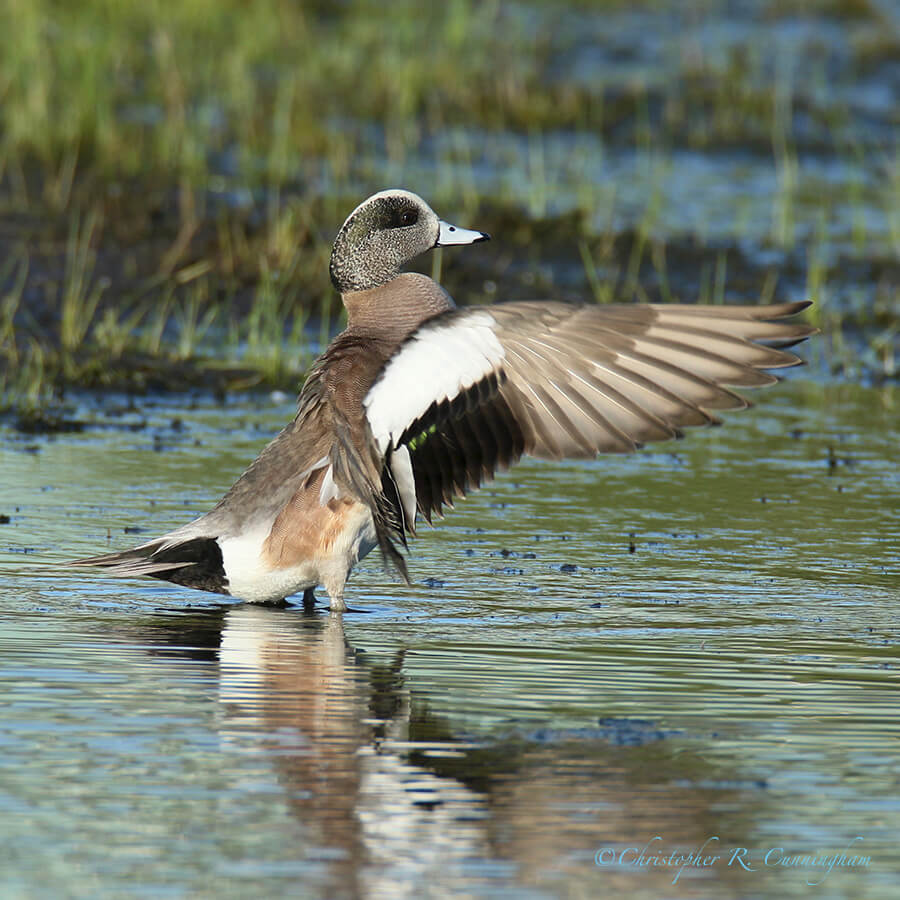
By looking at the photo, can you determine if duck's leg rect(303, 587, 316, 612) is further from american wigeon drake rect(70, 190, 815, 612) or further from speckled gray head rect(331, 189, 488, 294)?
speckled gray head rect(331, 189, 488, 294)

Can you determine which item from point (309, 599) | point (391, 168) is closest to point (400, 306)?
point (309, 599)

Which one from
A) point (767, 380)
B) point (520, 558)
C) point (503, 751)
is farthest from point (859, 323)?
point (503, 751)

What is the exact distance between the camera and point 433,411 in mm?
5520

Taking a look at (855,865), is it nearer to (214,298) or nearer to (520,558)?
(520,558)

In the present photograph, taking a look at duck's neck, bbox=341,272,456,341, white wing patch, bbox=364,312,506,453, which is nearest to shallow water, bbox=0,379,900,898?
white wing patch, bbox=364,312,506,453

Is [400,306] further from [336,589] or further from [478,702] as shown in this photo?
[478,702]

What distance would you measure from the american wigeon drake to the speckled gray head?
0.13m

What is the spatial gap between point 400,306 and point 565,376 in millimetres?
883

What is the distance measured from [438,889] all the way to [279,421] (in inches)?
219

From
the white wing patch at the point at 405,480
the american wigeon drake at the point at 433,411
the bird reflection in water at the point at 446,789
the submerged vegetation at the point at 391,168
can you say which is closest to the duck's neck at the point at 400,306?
the american wigeon drake at the point at 433,411

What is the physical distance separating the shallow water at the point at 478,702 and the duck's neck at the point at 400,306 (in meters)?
0.88

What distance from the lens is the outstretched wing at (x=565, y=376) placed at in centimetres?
534

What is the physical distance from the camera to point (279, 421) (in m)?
9.09

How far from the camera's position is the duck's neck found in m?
6.17
